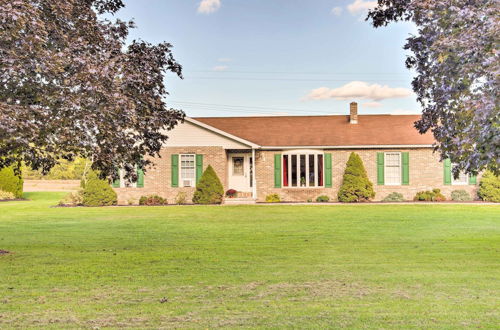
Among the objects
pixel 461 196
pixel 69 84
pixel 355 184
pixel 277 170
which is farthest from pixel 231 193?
pixel 69 84

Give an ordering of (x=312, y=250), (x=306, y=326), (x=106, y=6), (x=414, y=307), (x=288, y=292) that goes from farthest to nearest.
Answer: (x=106, y=6) < (x=312, y=250) < (x=288, y=292) < (x=414, y=307) < (x=306, y=326)

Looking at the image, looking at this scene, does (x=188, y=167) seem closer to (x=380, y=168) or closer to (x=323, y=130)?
(x=323, y=130)

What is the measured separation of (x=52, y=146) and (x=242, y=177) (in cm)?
1799

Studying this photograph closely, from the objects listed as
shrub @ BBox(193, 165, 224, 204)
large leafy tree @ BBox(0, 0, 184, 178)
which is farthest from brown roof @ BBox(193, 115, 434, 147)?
large leafy tree @ BBox(0, 0, 184, 178)

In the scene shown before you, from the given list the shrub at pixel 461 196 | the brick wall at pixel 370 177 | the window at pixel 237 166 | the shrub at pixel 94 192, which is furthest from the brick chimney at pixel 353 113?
the shrub at pixel 94 192

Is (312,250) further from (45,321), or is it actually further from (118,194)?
(118,194)

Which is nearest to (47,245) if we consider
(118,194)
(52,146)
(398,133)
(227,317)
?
(52,146)

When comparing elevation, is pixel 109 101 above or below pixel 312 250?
above

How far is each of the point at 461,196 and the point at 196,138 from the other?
13069mm

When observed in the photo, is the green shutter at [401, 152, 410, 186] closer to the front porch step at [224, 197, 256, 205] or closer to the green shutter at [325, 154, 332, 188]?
the green shutter at [325, 154, 332, 188]

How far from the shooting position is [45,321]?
6207 millimetres

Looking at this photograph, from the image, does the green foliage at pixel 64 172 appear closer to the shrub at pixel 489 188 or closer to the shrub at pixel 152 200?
the shrub at pixel 152 200

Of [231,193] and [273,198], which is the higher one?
[231,193]

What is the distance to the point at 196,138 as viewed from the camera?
1058 inches
